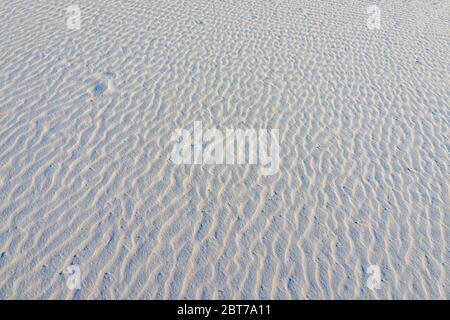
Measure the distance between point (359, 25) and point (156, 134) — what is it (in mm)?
8132

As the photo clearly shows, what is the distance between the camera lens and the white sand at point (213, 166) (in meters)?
5.23

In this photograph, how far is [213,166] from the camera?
6734 mm

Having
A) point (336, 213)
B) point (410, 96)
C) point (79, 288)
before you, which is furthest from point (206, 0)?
point (79, 288)

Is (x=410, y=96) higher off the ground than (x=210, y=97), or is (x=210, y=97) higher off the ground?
(x=410, y=96)

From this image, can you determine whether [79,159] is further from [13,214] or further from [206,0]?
[206,0]

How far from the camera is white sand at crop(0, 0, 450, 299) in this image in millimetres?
5230

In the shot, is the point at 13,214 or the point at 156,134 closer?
the point at 13,214

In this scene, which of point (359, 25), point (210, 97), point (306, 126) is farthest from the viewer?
point (359, 25)

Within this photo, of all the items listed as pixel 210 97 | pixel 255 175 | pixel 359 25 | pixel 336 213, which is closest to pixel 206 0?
pixel 359 25

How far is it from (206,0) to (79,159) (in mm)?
8441

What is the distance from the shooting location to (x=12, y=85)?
7984mm
